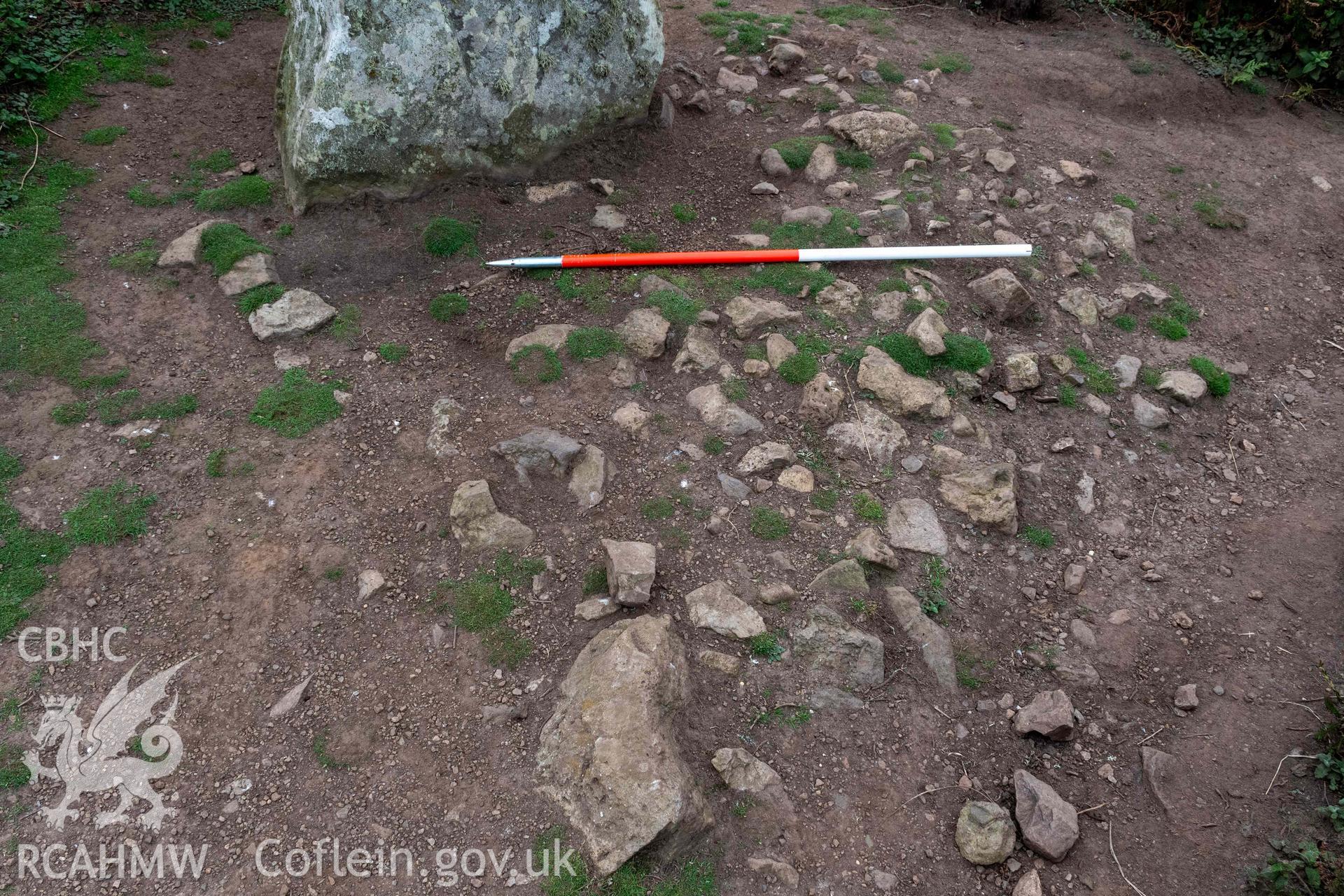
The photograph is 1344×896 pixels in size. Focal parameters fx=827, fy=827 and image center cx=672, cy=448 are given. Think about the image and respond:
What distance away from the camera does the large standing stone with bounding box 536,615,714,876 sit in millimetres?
3520

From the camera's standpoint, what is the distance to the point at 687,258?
618cm

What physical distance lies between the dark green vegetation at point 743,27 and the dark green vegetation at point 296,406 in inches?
233

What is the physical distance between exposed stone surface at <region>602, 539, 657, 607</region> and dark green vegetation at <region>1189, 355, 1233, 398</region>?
4253 mm

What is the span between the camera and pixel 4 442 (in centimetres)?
487

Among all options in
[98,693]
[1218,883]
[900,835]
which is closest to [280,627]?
[98,693]

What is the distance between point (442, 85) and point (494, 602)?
4035mm

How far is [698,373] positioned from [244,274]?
333cm

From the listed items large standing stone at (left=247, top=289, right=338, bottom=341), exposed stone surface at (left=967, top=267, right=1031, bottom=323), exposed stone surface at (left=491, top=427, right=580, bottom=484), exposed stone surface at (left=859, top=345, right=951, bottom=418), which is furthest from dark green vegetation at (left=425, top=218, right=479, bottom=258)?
exposed stone surface at (left=967, top=267, right=1031, bottom=323)

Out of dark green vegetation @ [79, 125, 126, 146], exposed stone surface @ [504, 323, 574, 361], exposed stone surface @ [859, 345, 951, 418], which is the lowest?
exposed stone surface @ [859, 345, 951, 418]

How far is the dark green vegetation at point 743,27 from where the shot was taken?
879 cm

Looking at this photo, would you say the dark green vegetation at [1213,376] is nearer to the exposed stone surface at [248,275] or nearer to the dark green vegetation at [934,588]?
the dark green vegetation at [934,588]

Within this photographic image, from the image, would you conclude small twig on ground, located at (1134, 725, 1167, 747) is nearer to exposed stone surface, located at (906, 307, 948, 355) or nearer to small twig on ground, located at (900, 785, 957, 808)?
small twig on ground, located at (900, 785, 957, 808)

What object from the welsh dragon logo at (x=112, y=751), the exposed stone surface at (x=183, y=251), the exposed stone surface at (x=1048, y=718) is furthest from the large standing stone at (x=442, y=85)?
the exposed stone surface at (x=1048, y=718)

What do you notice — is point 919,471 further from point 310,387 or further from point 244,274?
point 244,274
